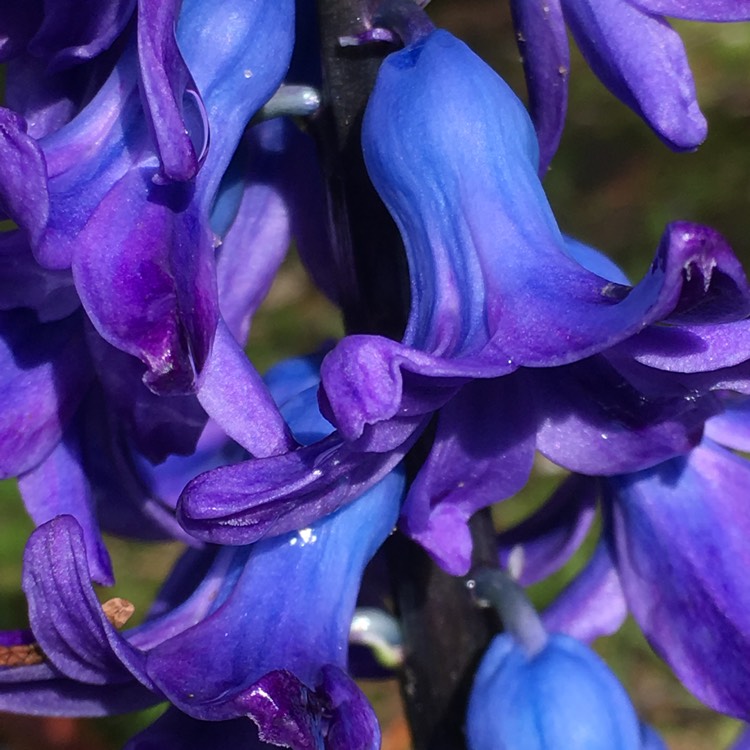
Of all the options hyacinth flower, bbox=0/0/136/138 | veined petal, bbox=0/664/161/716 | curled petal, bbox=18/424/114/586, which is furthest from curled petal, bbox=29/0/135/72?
veined petal, bbox=0/664/161/716

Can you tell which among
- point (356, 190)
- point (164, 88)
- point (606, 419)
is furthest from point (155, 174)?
point (606, 419)

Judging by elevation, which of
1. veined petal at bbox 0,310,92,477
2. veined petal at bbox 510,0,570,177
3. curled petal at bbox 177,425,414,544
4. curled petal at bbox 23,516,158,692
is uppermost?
veined petal at bbox 510,0,570,177

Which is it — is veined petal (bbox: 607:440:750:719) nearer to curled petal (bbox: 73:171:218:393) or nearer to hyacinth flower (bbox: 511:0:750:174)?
hyacinth flower (bbox: 511:0:750:174)

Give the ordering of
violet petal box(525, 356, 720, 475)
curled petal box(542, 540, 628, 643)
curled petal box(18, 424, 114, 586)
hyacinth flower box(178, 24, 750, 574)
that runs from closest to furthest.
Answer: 1. hyacinth flower box(178, 24, 750, 574)
2. violet petal box(525, 356, 720, 475)
3. curled petal box(18, 424, 114, 586)
4. curled petal box(542, 540, 628, 643)

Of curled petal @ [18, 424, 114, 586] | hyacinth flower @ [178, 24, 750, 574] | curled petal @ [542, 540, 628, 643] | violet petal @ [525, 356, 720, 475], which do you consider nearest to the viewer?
hyacinth flower @ [178, 24, 750, 574]

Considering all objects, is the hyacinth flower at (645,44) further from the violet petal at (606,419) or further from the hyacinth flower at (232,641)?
the hyacinth flower at (232,641)

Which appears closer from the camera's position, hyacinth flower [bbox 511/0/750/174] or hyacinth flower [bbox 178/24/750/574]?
hyacinth flower [bbox 178/24/750/574]

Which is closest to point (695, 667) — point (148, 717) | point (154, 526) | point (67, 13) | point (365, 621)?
point (365, 621)

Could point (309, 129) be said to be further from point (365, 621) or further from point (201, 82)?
point (365, 621)

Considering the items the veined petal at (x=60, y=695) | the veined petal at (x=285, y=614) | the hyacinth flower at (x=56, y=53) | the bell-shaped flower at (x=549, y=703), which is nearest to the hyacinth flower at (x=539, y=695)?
the bell-shaped flower at (x=549, y=703)
